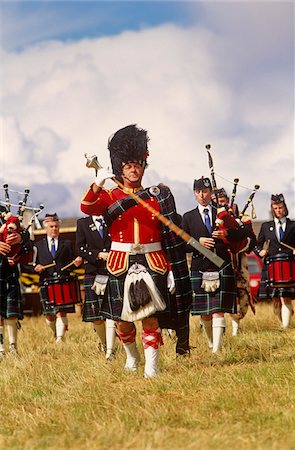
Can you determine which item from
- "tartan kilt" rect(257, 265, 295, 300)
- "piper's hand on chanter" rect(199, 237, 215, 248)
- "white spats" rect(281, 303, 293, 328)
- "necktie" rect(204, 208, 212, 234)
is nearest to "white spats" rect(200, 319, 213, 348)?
"piper's hand on chanter" rect(199, 237, 215, 248)

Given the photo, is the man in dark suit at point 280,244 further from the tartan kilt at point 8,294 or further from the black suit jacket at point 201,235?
the tartan kilt at point 8,294

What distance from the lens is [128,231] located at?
7.07 meters

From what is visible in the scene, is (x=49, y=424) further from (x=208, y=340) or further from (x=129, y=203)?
(x=208, y=340)

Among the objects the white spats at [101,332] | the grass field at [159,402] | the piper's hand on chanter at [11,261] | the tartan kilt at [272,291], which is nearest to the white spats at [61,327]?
the white spats at [101,332]

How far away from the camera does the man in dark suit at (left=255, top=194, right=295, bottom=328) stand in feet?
38.0

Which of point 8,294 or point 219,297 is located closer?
point 219,297

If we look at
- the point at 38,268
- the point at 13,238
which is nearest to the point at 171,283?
the point at 13,238

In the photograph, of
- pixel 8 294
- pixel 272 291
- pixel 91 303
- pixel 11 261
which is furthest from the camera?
pixel 272 291

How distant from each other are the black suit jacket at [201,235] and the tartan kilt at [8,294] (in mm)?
2552

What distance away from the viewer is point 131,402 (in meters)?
5.89

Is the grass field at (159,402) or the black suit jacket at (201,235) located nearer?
the grass field at (159,402)

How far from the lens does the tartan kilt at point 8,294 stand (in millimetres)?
10031

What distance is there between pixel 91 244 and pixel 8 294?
127 centimetres

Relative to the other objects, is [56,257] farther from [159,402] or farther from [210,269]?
[159,402]
